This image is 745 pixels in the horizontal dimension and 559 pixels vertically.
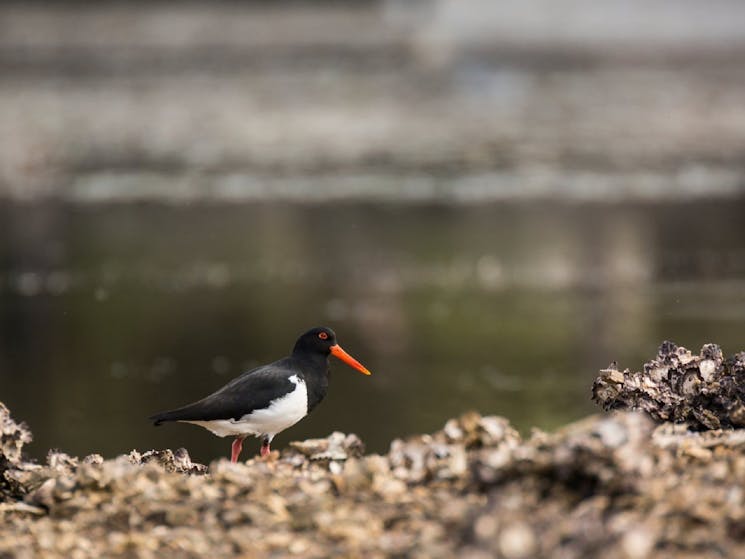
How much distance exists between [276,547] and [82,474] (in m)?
0.86

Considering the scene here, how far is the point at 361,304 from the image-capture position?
12.8 metres

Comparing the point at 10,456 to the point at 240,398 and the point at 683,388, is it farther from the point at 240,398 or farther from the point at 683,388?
the point at 683,388

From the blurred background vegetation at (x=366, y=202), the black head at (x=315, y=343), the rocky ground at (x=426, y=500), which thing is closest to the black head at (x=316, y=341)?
the black head at (x=315, y=343)

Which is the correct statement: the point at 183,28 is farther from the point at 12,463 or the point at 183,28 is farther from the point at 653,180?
the point at 12,463

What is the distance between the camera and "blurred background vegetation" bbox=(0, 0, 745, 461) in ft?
34.3

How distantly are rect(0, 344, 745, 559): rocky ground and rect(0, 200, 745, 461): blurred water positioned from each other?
10.4 ft

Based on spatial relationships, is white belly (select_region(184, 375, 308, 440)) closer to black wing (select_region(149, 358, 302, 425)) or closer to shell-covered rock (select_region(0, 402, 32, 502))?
black wing (select_region(149, 358, 302, 425))

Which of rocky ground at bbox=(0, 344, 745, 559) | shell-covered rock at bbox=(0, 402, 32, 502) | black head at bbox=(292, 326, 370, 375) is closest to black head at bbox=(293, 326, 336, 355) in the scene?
black head at bbox=(292, 326, 370, 375)

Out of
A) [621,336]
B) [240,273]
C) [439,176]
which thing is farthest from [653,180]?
[621,336]

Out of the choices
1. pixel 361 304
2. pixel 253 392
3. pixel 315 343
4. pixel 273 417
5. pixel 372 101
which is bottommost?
pixel 361 304

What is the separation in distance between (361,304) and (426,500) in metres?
8.35

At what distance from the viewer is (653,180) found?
70.5 feet

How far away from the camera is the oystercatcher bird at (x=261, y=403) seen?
5891 mm

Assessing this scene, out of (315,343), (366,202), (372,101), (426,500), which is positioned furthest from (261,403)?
(372,101)
